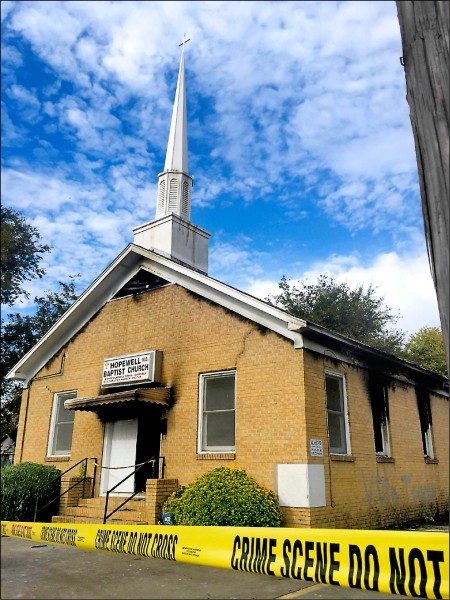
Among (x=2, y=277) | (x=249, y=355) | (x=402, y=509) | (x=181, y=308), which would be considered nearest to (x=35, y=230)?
(x=2, y=277)

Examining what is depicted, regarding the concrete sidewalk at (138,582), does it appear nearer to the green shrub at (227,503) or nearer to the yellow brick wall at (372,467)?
the green shrub at (227,503)

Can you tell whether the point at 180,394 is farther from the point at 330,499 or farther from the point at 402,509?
the point at 402,509

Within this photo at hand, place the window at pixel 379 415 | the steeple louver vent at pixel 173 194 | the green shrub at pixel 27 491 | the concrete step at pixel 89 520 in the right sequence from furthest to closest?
1. the steeple louver vent at pixel 173 194
2. the window at pixel 379 415
3. the green shrub at pixel 27 491
4. the concrete step at pixel 89 520

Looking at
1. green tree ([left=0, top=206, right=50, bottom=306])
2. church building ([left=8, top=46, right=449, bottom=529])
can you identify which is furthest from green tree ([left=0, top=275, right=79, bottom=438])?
church building ([left=8, top=46, right=449, bottom=529])

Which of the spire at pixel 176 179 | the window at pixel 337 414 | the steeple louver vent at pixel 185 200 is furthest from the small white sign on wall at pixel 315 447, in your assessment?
the steeple louver vent at pixel 185 200

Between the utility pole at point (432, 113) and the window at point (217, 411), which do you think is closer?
the utility pole at point (432, 113)

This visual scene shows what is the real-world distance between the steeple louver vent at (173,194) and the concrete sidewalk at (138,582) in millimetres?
12141

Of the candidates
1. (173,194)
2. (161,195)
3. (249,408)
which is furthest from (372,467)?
(161,195)

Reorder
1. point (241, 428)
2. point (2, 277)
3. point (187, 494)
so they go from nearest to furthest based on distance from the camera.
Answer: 1. point (187, 494)
2. point (241, 428)
3. point (2, 277)

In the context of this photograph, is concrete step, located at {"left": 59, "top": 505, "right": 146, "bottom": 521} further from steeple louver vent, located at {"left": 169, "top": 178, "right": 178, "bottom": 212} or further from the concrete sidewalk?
steeple louver vent, located at {"left": 169, "top": 178, "right": 178, "bottom": 212}

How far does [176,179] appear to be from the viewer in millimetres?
18125

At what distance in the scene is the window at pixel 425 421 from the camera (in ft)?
48.9

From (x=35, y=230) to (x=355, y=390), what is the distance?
887 inches

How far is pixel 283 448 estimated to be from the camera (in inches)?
390
